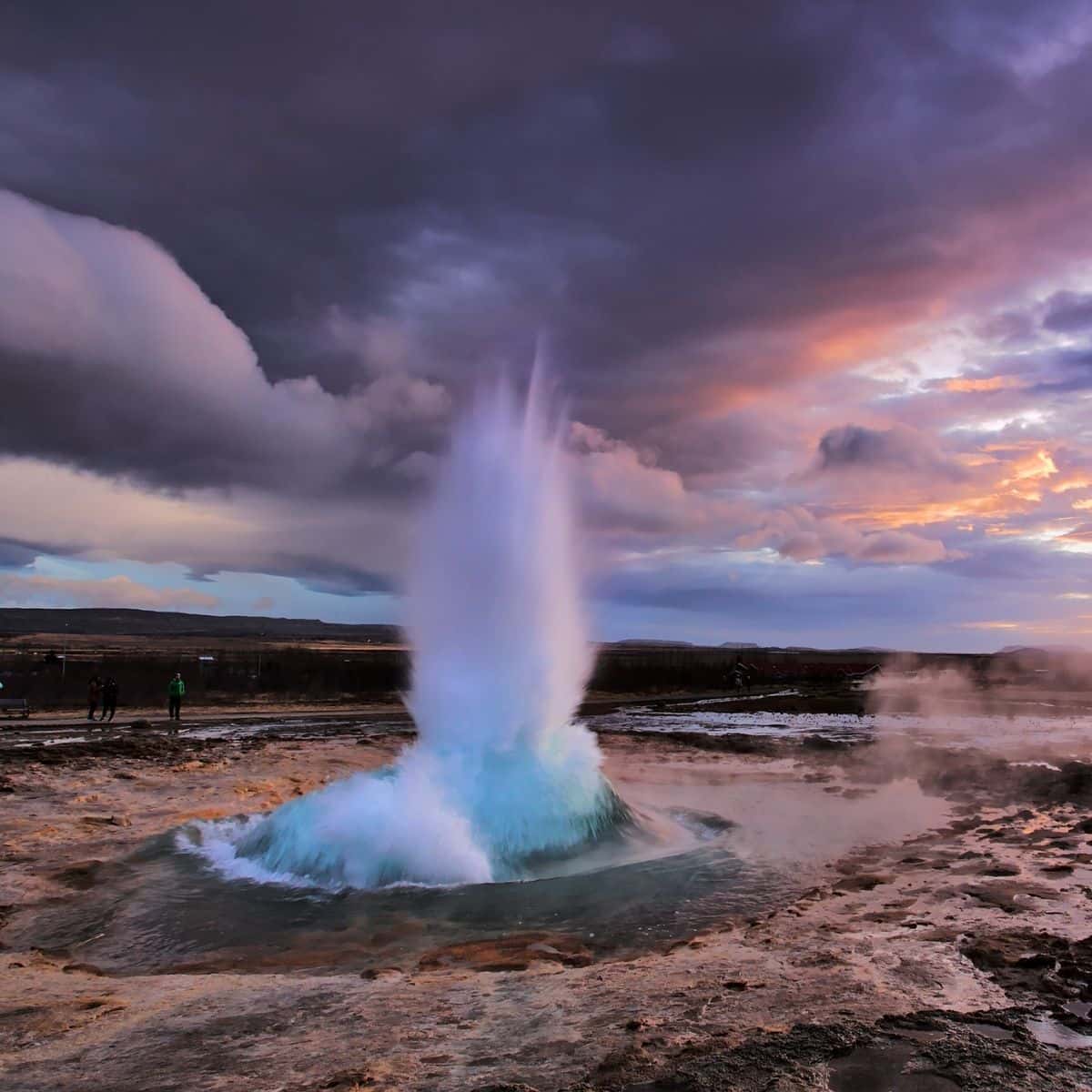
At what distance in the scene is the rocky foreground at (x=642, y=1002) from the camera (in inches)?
176

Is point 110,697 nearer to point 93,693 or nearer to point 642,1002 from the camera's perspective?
point 93,693

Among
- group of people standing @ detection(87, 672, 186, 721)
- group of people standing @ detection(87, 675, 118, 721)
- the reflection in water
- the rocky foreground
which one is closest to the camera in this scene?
the rocky foreground

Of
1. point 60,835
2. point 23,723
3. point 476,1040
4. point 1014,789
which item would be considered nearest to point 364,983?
point 476,1040

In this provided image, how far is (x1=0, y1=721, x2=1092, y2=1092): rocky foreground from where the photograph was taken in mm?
4480

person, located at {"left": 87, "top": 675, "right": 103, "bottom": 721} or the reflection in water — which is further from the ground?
person, located at {"left": 87, "top": 675, "right": 103, "bottom": 721}

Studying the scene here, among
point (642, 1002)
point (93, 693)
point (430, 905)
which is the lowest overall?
point (430, 905)

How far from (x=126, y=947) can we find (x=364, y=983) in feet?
9.26

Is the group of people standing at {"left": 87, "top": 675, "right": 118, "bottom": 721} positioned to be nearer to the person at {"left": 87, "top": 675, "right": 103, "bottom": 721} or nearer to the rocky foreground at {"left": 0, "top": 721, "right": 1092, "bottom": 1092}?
the person at {"left": 87, "top": 675, "right": 103, "bottom": 721}

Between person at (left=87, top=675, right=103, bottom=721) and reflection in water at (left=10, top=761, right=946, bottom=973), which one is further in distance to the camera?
person at (left=87, top=675, right=103, bottom=721)

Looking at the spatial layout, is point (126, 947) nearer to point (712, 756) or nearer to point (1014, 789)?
point (1014, 789)

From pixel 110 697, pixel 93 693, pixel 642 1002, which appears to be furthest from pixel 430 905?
pixel 93 693

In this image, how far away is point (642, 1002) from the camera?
562cm

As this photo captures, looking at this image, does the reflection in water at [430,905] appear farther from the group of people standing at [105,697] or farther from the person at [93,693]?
the person at [93,693]

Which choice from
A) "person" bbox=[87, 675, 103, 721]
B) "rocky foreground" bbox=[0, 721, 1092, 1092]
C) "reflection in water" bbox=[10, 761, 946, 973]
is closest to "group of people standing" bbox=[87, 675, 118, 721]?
"person" bbox=[87, 675, 103, 721]
